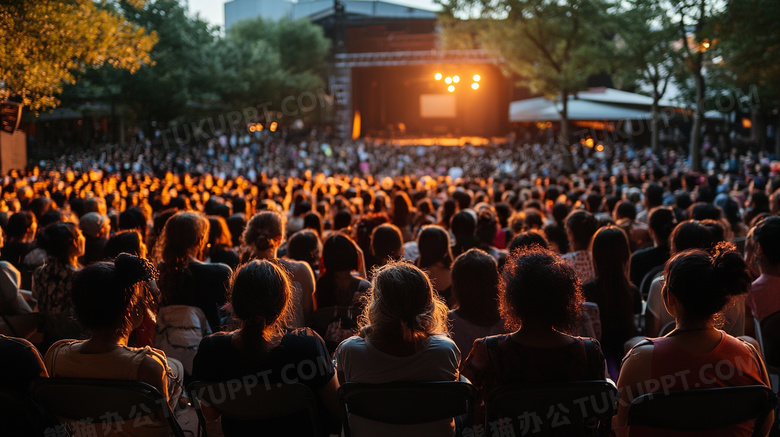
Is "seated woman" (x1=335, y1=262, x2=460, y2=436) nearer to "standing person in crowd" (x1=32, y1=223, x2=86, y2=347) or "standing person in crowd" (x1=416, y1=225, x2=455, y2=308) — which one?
"standing person in crowd" (x1=416, y1=225, x2=455, y2=308)

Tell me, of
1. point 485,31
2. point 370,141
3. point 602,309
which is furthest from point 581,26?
point 602,309

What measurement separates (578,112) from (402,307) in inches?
1087

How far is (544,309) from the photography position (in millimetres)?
2434

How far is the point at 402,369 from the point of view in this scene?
8.04 ft

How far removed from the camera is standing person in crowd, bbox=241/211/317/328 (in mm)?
3990

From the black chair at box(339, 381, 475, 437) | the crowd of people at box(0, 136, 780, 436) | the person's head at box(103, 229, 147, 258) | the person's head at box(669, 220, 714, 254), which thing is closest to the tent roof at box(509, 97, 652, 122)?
the crowd of people at box(0, 136, 780, 436)

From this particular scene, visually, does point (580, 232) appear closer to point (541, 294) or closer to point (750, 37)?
point (541, 294)

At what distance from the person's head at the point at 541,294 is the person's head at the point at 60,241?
2909 millimetres

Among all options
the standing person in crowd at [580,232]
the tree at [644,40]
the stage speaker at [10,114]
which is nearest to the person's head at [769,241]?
the standing person in crowd at [580,232]

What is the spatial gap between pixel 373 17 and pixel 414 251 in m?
33.1

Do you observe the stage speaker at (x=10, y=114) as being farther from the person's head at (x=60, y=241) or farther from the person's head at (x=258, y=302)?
the person's head at (x=258, y=302)

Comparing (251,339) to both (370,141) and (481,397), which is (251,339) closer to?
(481,397)

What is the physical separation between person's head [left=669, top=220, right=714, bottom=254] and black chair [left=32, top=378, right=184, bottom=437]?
317 centimetres

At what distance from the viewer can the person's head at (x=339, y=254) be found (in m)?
3.99
